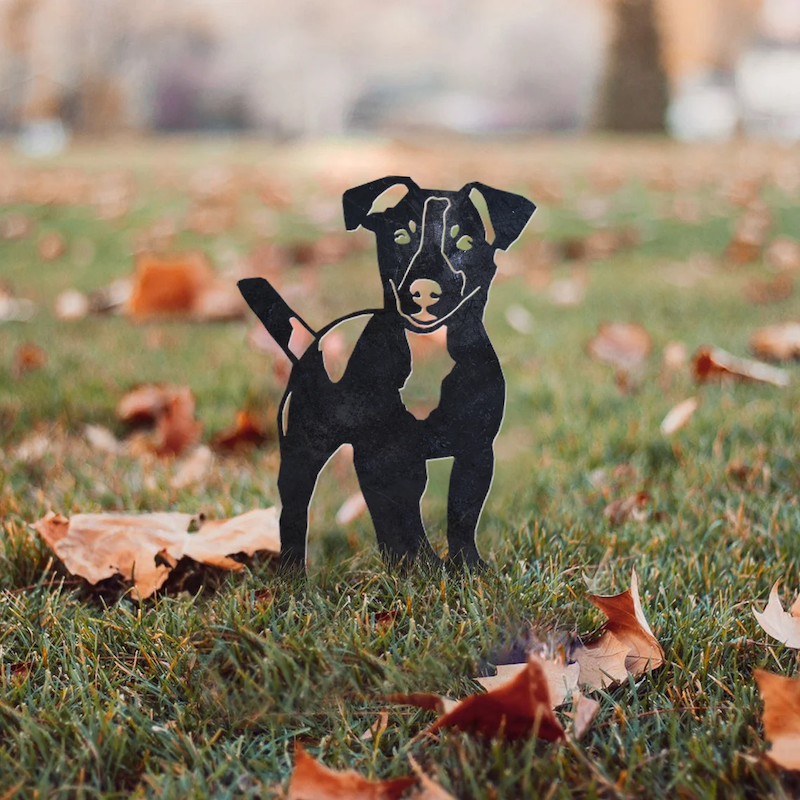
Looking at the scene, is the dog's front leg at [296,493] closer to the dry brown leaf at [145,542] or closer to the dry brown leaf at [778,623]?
the dry brown leaf at [145,542]

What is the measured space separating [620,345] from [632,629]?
1987mm

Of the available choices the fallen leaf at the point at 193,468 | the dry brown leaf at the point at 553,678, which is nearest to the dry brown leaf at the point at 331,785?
the dry brown leaf at the point at 553,678

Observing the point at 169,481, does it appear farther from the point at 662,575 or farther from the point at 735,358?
the point at 735,358

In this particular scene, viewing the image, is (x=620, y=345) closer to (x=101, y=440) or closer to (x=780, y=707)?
(x=101, y=440)

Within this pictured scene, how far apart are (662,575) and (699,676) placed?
0.30 meters

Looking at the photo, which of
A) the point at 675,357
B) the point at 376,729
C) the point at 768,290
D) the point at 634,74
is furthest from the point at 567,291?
the point at 634,74

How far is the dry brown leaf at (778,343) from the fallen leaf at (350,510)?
70.4 inches

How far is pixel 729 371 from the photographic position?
2857mm

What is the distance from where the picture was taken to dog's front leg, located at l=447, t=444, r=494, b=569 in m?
1.61

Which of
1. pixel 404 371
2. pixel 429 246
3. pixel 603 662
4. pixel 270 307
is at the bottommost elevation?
pixel 603 662

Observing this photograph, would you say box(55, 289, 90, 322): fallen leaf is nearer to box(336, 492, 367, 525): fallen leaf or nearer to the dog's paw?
box(336, 492, 367, 525): fallen leaf

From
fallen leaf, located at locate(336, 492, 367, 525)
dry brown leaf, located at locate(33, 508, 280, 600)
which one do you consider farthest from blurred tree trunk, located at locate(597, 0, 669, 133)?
dry brown leaf, located at locate(33, 508, 280, 600)

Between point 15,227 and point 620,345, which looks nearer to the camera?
point 620,345

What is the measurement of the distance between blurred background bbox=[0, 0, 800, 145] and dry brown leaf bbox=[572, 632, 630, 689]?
19905 millimetres
